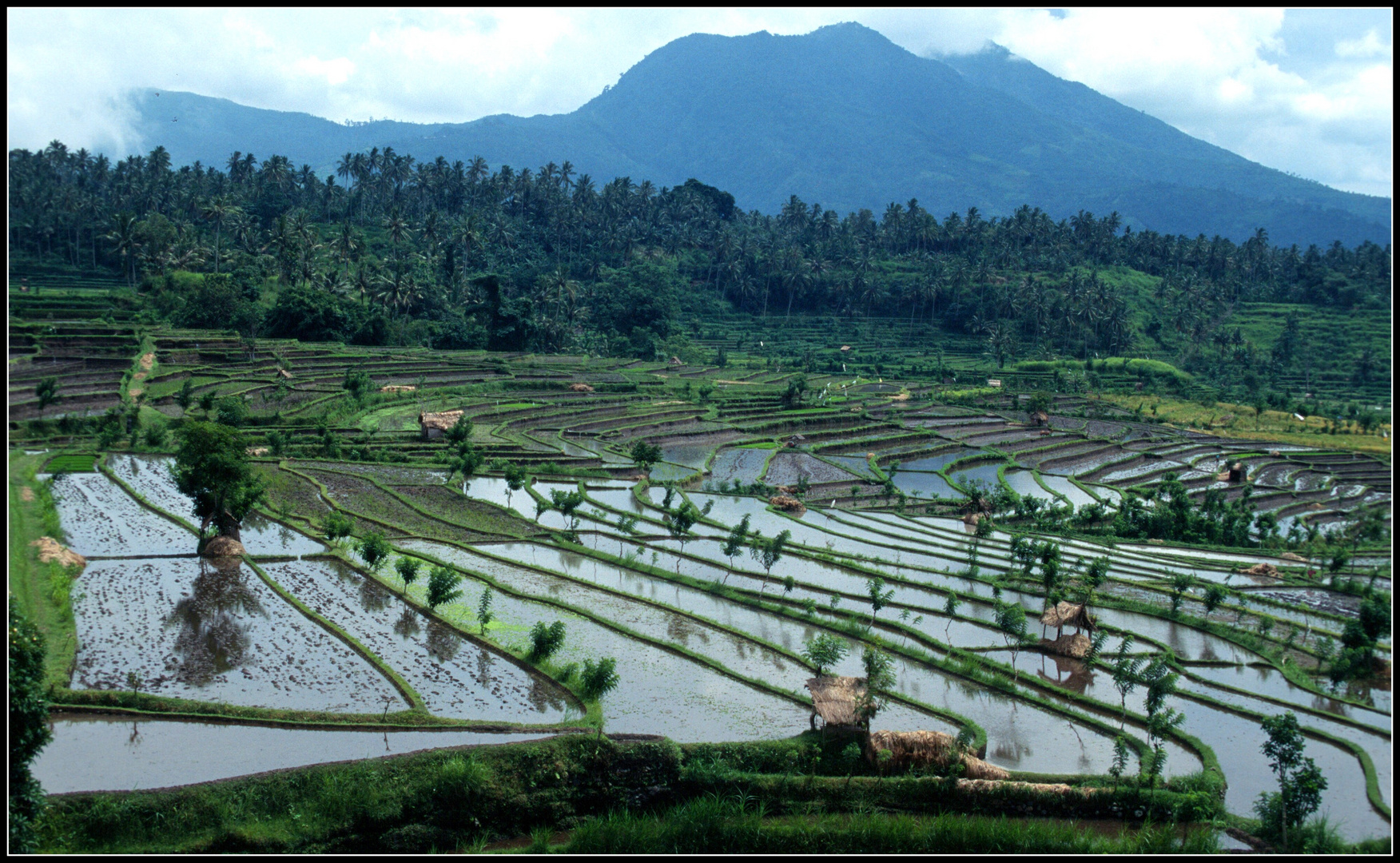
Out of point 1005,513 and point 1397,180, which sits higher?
point 1397,180

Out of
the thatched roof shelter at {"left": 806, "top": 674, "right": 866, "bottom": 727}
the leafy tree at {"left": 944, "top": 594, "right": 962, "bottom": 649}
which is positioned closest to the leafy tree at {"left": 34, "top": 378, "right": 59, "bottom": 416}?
the thatched roof shelter at {"left": 806, "top": 674, "right": 866, "bottom": 727}

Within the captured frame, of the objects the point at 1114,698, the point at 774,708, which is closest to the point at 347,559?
the point at 774,708

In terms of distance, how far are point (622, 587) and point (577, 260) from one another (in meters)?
68.4

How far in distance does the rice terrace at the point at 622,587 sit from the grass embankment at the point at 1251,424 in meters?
0.39

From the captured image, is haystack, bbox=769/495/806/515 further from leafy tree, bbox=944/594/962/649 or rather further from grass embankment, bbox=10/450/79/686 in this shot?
grass embankment, bbox=10/450/79/686

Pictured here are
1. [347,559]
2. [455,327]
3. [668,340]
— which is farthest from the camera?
[668,340]

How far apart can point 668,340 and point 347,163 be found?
42914 mm

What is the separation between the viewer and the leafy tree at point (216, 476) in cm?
2036

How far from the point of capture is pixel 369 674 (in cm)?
1516

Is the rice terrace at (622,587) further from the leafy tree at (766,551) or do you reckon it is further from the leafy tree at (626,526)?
the leafy tree at (626,526)

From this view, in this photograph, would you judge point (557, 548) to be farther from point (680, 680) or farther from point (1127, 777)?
point (1127, 777)

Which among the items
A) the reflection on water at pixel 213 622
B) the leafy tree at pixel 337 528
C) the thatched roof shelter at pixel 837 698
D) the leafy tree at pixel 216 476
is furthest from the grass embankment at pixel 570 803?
the leafy tree at pixel 337 528

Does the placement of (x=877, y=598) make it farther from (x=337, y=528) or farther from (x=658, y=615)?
(x=337, y=528)

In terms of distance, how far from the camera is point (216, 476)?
20.4m
